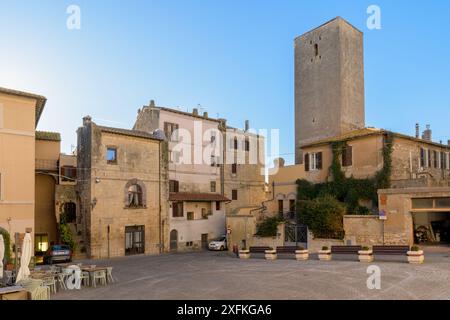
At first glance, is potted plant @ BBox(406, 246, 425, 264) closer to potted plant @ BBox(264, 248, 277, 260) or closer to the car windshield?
potted plant @ BBox(264, 248, 277, 260)

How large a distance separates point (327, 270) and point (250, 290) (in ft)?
18.3

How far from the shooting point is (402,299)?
1254 centimetres

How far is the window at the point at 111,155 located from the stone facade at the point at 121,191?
0.09 meters

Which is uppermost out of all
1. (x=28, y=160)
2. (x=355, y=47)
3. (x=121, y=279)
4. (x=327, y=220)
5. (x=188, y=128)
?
(x=355, y=47)

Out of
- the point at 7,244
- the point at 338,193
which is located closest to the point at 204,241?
the point at 338,193

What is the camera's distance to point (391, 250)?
21.1 m

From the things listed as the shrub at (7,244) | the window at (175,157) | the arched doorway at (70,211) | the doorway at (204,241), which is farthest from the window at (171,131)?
the shrub at (7,244)

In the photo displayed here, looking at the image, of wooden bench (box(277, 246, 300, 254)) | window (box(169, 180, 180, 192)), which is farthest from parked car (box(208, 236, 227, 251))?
wooden bench (box(277, 246, 300, 254))

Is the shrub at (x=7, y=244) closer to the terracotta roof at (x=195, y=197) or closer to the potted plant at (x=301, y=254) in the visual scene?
the terracotta roof at (x=195, y=197)

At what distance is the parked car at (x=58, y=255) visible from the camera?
2678 centimetres

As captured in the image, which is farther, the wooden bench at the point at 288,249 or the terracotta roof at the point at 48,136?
the terracotta roof at the point at 48,136

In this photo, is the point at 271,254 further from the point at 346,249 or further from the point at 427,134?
the point at 427,134
